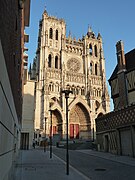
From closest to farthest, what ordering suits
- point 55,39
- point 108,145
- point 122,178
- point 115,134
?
point 122,178 → point 115,134 → point 108,145 → point 55,39

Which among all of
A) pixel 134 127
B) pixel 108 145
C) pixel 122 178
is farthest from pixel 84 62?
pixel 122 178

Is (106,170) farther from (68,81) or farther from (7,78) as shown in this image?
(68,81)

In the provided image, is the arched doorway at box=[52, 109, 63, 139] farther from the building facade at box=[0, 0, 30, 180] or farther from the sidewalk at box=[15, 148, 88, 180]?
the building facade at box=[0, 0, 30, 180]

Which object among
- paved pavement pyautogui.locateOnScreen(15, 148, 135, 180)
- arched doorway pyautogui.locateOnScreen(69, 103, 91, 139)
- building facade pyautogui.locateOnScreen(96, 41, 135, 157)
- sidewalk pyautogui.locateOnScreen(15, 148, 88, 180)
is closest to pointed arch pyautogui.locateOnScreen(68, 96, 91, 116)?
arched doorway pyautogui.locateOnScreen(69, 103, 91, 139)

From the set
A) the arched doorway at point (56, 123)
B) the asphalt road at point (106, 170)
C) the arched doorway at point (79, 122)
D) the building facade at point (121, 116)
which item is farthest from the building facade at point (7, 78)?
the arched doorway at point (79, 122)

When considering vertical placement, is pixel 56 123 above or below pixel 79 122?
below

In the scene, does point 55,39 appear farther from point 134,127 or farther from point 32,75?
point 134,127

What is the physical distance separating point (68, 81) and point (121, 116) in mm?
33603

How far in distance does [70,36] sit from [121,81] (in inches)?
1652

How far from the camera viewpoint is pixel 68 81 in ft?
174

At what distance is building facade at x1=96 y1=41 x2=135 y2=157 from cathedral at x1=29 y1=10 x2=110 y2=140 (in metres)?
22.1

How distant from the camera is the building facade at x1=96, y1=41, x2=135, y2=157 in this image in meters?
19.1

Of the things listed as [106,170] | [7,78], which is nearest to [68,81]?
[106,170]

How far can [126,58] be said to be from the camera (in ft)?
91.9
